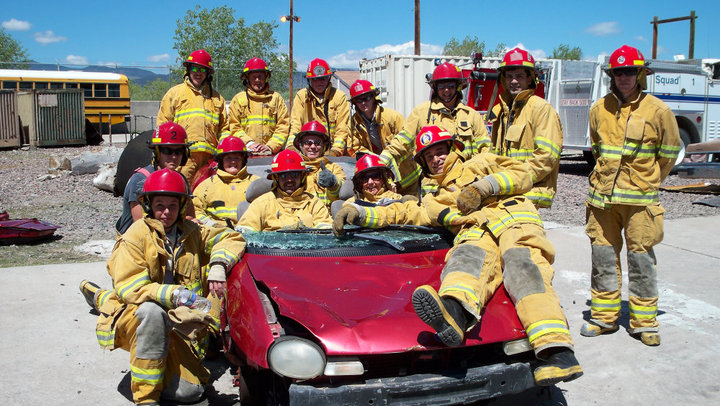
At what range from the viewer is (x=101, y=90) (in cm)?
2573

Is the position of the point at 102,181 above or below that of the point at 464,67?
below

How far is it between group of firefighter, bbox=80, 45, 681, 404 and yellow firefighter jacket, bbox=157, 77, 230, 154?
15mm

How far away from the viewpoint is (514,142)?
5.00m

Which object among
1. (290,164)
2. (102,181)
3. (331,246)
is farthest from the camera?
(102,181)

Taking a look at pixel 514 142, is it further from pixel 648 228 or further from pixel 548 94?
pixel 548 94

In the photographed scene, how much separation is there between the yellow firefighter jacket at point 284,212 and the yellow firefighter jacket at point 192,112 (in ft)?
6.19

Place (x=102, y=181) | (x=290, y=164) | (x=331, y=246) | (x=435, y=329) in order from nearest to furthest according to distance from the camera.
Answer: (x=435, y=329)
(x=331, y=246)
(x=290, y=164)
(x=102, y=181)

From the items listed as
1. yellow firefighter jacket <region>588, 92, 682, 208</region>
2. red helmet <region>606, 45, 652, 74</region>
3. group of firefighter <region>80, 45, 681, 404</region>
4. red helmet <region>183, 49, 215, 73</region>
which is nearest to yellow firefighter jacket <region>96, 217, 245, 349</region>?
group of firefighter <region>80, 45, 681, 404</region>

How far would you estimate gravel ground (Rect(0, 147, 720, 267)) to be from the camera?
25.1 ft

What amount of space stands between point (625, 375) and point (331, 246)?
2.23 metres

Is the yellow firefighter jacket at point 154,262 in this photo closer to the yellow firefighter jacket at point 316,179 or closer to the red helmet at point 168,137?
the red helmet at point 168,137

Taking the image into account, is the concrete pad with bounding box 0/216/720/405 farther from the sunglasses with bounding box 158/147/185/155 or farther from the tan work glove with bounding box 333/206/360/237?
the sunglasses with bounding box 158/147/185/155

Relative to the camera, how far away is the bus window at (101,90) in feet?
84.2

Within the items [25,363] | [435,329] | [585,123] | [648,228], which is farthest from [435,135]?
[585,123]
